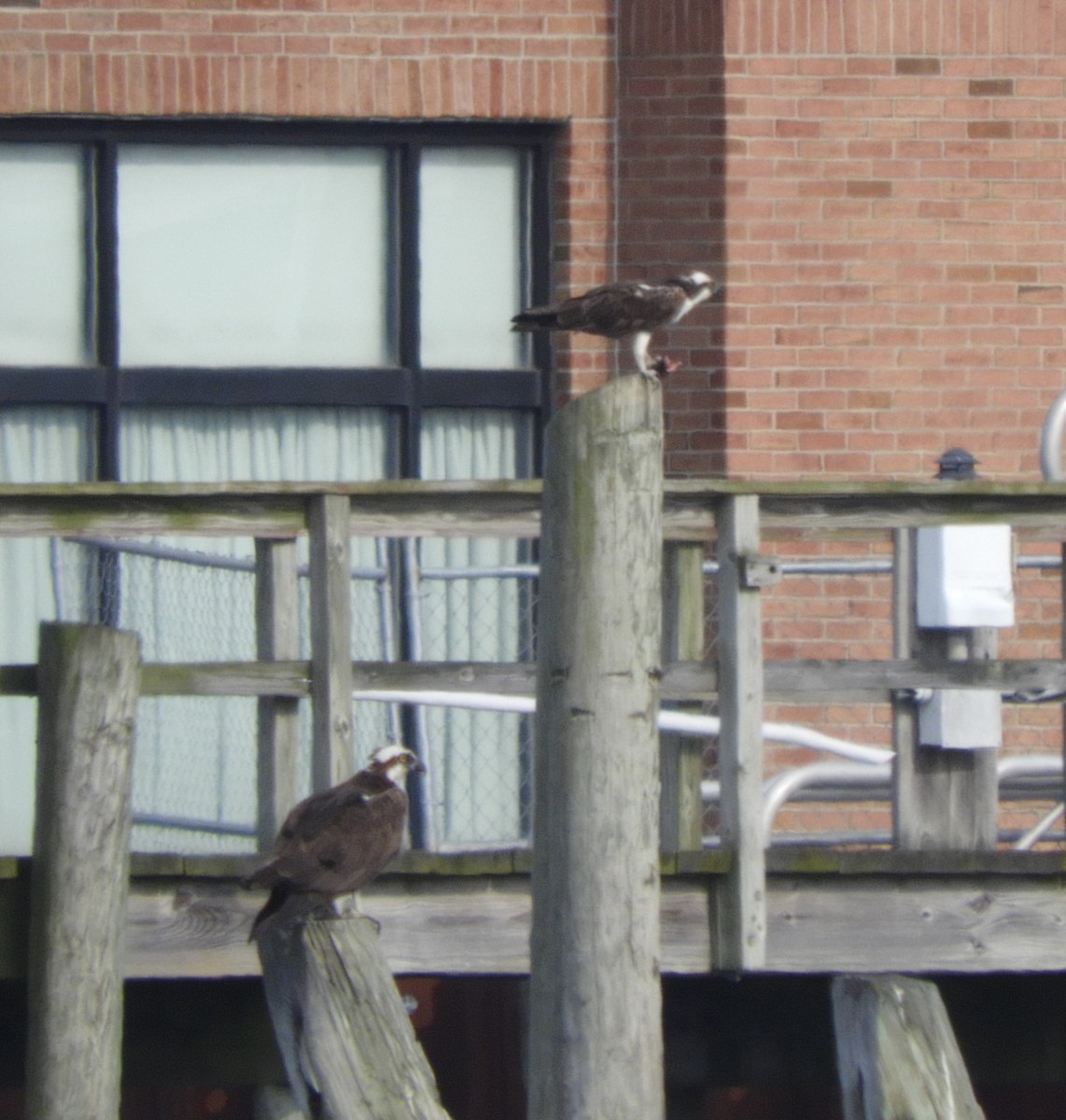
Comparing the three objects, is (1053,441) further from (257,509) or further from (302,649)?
(302,649)

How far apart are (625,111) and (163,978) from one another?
14.8 feet

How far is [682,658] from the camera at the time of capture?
6.51m

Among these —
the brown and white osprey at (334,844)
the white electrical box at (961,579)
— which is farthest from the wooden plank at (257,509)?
the white electrical box at (961,579)

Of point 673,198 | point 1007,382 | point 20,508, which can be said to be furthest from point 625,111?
point 20,508

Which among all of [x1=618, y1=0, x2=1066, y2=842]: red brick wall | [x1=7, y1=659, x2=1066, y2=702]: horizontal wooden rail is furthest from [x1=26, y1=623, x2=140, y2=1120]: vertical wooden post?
[x1=618, y1=0, x2=1066, y2=842]: red brick wall

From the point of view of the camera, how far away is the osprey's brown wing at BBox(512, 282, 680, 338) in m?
6.47

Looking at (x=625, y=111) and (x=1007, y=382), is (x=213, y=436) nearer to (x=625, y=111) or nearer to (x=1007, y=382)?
(x=625, y=111)

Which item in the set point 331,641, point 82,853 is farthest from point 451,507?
point 82,853

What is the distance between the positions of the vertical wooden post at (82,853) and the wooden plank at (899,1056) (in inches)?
62.2

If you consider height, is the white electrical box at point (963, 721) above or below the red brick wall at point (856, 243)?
below

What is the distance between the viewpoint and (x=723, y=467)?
9.12 m

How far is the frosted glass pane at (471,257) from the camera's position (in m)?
9.48

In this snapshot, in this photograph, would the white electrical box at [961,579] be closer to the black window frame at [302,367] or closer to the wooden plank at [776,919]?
the wooden plank at [776,919]

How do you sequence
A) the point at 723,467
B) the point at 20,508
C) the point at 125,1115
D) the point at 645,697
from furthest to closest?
the point at 723,467 → the point at 125,1115 → the point at 20,508 → the point at 645,697
